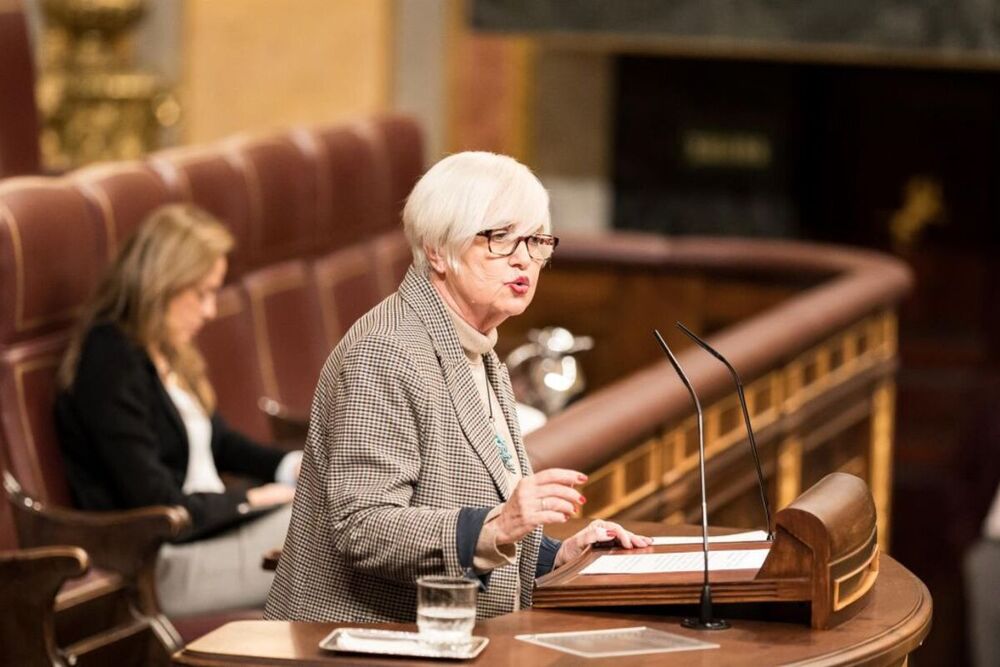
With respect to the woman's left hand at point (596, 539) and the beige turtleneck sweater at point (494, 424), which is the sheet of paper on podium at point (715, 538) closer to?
the woman's left hand at point (596, 539)

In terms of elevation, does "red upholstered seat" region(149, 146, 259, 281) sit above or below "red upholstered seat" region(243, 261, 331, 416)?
above

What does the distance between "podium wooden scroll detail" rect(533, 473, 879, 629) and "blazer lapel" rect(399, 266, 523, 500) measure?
163 millimetres

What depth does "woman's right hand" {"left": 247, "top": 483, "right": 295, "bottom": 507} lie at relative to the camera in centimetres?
412

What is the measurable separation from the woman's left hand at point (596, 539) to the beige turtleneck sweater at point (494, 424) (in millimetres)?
136

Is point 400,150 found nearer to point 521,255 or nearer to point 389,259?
point 389,259

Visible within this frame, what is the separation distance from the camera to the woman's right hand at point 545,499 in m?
2.12

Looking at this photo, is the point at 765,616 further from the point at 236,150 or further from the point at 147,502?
the point at 236,150

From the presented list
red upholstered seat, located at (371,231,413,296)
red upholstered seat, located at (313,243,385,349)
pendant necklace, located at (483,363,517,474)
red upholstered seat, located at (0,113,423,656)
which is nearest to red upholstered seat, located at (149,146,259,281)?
red upholstered seat, located at (0,113,423,656)

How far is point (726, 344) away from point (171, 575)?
5.13ft

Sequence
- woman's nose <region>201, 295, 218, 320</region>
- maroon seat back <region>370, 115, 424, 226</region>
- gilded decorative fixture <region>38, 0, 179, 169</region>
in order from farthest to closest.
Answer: gilded decorative fixture <region>38, 0, 179, 169</region> < maroon seat back <region>370, 115, 424, 226</region> < woman's nose <region>201, 295, 218, 320</region>

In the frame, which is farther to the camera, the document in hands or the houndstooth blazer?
the document in hands

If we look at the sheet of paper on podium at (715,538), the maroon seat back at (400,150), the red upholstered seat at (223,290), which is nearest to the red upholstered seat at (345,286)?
the red upholstered seat at (223,290)

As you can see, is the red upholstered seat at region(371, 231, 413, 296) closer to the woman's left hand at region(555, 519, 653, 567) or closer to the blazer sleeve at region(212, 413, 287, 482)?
the blazer sleeve at region(212, 413, 287, 482)

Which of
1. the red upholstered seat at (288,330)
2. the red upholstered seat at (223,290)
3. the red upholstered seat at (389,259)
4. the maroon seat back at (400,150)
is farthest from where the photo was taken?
the maroon seat back at (400,150)
